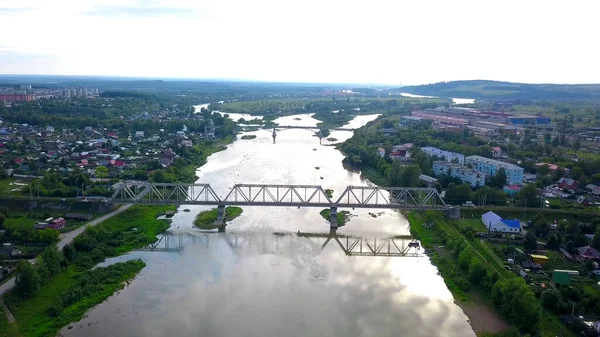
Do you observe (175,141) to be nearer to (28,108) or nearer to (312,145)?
(312,145)

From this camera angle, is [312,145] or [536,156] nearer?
[536,156]

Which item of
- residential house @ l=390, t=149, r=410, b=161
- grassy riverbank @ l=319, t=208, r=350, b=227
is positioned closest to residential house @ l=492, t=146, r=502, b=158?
residential house @ l=390, t=149, r=410, b=161

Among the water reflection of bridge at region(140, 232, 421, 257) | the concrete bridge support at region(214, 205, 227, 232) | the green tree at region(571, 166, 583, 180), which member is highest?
the green tree at region(571, 166, 583, 180)

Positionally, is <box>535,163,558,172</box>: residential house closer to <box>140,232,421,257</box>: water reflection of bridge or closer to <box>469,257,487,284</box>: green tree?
<box>140,232,421,257</box>: water reflection of bridge

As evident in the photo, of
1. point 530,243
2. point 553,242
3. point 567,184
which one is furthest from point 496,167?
point 530,243

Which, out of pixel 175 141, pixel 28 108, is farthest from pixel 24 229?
pixel 28 108

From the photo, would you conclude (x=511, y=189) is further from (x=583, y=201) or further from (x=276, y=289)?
(x=276, y=289)

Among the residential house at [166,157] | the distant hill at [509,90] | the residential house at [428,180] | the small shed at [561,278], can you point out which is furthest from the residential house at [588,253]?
→ the distant hill at [509,90]
